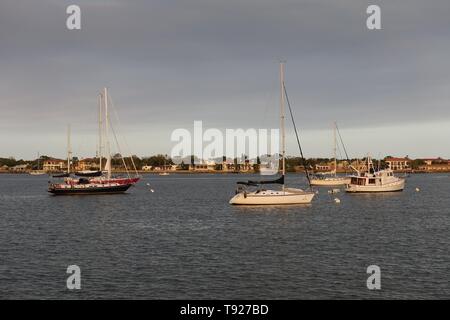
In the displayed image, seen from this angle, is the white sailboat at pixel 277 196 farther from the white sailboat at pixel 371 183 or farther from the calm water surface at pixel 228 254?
the white sailboat at pixel 371 183

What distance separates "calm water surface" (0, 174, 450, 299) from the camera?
31.1 metres

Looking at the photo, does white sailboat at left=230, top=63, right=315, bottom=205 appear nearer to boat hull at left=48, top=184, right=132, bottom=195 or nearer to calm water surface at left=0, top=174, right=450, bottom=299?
calm water surface at left=0, top=174, right=450, bottom=299

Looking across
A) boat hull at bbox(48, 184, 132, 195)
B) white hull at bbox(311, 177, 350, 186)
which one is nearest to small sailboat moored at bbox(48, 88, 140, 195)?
boat hull at bbox(48, 184, 132, 195)

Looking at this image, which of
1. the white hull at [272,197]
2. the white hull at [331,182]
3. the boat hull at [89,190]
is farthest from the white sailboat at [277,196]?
the white hull at [331,182]

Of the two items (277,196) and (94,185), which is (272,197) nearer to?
(277,196)

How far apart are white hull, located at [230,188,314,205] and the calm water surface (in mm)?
1928

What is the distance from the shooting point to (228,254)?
41562mm

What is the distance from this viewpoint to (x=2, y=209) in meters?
86.2

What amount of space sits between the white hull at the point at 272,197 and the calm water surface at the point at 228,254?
193cm

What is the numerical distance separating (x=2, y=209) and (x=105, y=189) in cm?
2414

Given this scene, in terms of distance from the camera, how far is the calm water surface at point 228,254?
3106 centimetres
